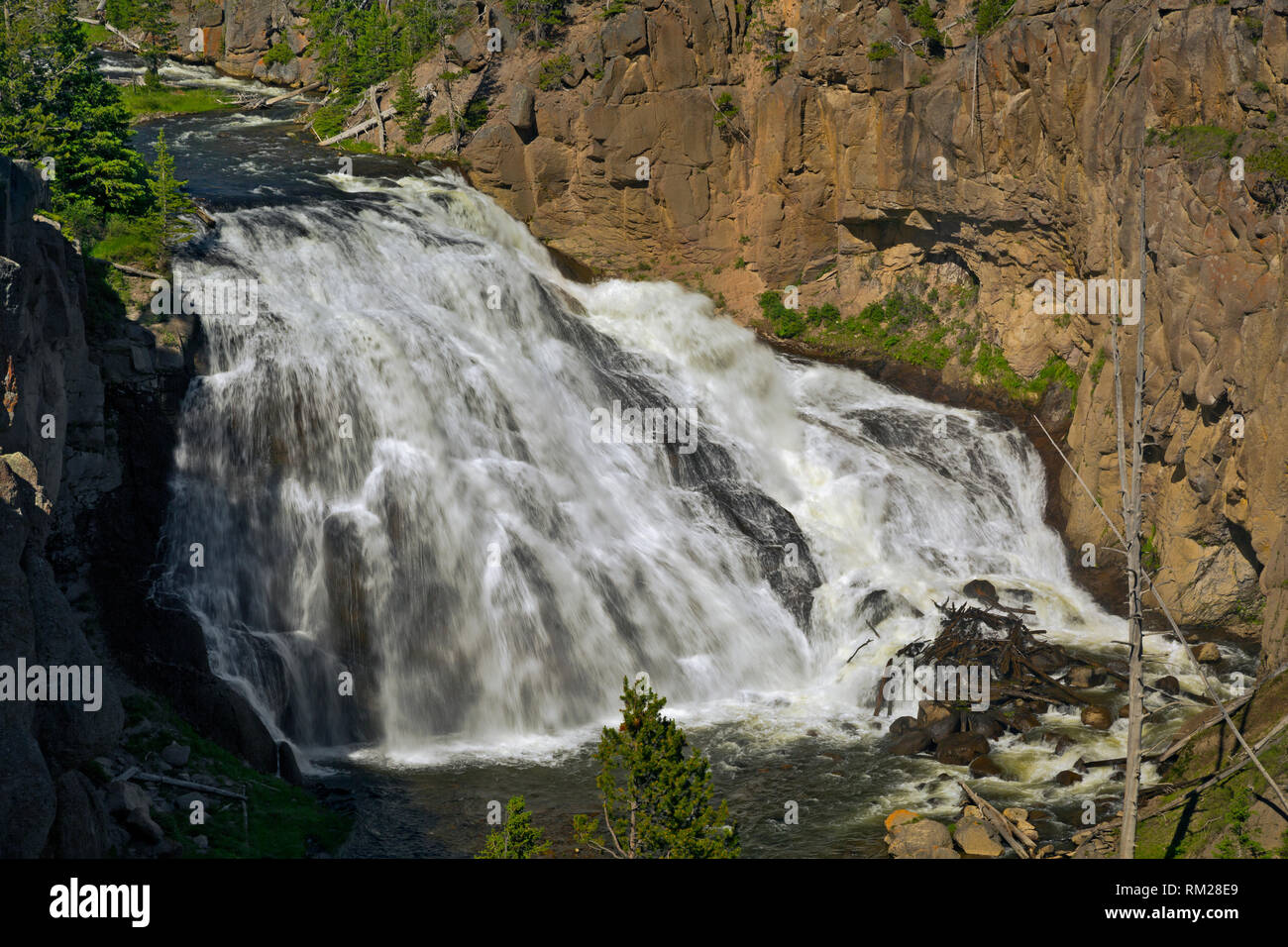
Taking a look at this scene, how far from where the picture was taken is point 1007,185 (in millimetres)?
37062

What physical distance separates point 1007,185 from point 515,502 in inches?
729

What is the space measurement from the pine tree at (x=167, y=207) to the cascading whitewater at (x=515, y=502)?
84cm

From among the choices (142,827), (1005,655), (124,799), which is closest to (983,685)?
(1005,655)

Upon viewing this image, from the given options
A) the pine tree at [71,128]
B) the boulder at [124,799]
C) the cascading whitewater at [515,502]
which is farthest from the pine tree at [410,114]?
the boulder at [124,799]

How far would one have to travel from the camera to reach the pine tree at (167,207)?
104 feet

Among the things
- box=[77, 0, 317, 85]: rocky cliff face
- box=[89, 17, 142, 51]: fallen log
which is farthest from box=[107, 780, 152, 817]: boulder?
box=[89, 17, 142, 51]: fallen log

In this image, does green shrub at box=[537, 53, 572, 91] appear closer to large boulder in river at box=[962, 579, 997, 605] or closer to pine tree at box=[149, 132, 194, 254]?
pine tree at box=[149, 132, 194, 254]

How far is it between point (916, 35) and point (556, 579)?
23108 mm

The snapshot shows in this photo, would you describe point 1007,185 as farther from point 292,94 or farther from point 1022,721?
point 292,94

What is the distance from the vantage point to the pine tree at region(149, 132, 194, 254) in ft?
104

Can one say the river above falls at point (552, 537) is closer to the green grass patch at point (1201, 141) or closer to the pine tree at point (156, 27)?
the green grass patch at point (1201, 141)
